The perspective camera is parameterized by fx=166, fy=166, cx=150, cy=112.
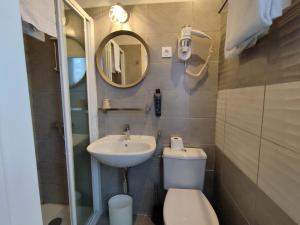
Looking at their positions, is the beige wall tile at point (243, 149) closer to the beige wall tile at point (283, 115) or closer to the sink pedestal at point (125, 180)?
the beige wall tile at point (283, 115)

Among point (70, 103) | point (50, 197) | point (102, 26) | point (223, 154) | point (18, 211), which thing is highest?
point (102, 26)

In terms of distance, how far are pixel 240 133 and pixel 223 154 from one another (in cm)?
36

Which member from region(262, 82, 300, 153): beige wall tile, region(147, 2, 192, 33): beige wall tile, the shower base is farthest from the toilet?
region(147, 2, 192, 33): beige wall tile

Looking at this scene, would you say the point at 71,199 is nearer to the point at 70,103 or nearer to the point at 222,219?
the point at 70,103

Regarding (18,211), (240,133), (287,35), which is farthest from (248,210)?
(18,211)

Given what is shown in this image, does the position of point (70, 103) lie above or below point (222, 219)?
above

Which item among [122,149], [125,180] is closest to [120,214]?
[125,180]

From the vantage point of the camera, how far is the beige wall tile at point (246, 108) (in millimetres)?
858

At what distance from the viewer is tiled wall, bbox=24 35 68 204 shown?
5.04ft

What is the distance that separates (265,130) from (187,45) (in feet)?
3.02

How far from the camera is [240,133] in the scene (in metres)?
1.06

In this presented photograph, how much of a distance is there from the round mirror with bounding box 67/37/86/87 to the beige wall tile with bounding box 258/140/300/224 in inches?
55.0

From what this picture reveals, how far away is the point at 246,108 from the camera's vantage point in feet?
3.24

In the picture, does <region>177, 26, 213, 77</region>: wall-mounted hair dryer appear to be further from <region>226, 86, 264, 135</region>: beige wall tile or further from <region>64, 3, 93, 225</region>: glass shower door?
<region>64, 3, 93, 225</region>: glass shower door
